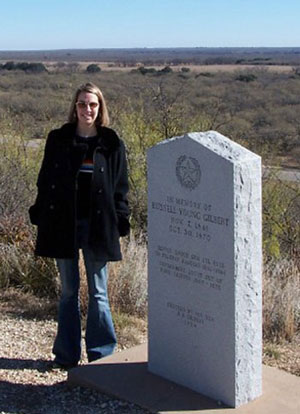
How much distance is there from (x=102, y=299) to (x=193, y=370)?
86 cm

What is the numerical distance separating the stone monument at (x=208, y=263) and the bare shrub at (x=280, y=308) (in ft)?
6.11

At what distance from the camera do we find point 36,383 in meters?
5.59

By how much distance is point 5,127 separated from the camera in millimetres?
12156

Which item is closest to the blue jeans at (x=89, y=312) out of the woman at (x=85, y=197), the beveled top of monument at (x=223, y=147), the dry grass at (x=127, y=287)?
the woman at (x=85, y=197)

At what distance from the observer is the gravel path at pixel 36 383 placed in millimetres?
5129

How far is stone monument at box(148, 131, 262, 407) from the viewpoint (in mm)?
4684

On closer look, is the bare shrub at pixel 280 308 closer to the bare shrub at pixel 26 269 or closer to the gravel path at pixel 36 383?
the gravel path at pixel 36 383

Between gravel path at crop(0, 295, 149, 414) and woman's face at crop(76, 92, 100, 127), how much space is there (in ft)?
5.64

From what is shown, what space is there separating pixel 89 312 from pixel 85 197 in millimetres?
818

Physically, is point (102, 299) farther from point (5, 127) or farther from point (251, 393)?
point (5, 127)

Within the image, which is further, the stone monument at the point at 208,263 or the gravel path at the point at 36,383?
the gravel path at the point at 36,383

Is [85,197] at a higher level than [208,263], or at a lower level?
higher

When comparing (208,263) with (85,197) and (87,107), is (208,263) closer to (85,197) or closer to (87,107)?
(85,197)

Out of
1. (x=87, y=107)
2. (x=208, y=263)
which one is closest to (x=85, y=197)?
(x=87, y=107)
